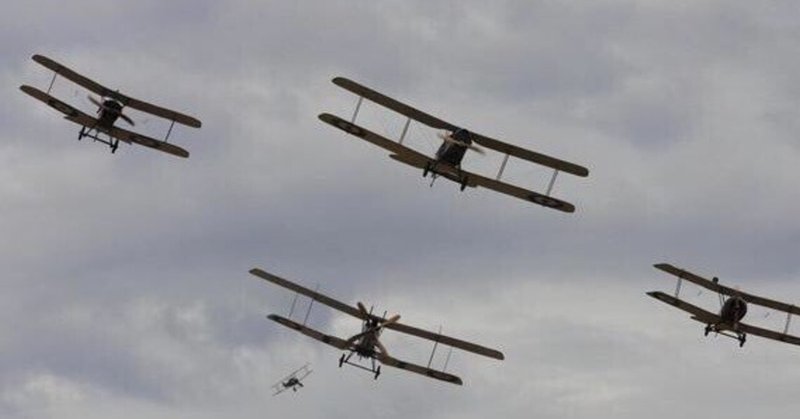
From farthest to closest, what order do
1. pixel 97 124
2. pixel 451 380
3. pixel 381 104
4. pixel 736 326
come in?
pixel 451 380, pixel 736 326, pixel 97 124, pixel 381 104

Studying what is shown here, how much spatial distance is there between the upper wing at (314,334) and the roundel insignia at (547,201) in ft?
52.5

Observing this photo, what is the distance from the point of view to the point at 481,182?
68.1 metres

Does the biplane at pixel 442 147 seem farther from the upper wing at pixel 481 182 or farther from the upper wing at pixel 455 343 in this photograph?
the upper wing at pixel 455 343

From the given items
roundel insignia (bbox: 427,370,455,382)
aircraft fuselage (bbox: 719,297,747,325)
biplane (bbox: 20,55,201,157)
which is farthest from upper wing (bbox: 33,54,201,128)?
aircraft fuselage (bbox: 719,297,747,325)

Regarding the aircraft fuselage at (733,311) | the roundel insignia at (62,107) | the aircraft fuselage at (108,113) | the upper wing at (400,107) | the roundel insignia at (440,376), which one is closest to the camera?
the upper wing at (400,107)

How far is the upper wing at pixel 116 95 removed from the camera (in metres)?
73.0

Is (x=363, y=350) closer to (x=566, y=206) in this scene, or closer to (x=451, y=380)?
(x=451, y=380)

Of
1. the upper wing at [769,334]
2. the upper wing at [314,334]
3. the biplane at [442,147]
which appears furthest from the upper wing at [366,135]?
the upper wing at [769,334]

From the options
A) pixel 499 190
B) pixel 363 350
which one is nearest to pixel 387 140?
pixel 499 190

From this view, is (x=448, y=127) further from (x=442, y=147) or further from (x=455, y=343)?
(x=455, y=343)

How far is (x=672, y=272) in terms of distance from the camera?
79.2 metres

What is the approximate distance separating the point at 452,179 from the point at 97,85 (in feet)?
76.3

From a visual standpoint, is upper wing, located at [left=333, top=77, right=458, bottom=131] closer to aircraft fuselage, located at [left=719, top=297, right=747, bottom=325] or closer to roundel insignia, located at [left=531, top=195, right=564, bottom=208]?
roundel insignia, located at [left=531, top=195, right=564, bottom=208]

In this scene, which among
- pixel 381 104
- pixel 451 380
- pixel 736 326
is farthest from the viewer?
pixel 451 380
